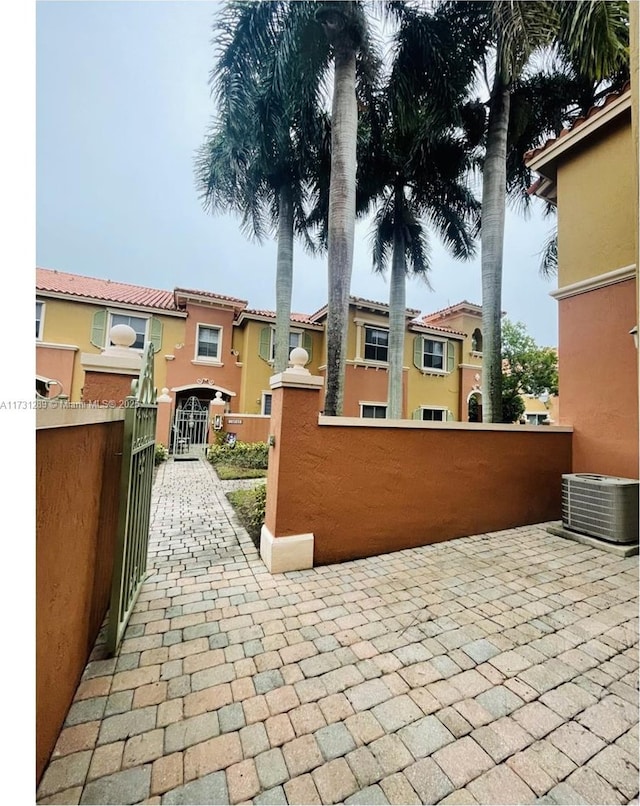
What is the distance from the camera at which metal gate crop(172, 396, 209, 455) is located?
520 inches

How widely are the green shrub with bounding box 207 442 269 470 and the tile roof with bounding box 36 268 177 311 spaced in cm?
653

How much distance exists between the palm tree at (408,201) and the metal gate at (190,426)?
7741mm

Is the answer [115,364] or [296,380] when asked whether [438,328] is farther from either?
[115,364]

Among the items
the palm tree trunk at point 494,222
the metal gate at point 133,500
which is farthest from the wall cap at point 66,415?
the palm tree trunk at point 494,222

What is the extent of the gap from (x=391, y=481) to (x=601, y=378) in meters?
4.04

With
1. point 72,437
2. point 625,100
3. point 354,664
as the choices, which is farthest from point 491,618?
point 625,100

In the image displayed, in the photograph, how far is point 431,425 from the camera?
4.42 m

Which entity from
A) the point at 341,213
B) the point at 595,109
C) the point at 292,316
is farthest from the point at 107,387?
the point at 292,316

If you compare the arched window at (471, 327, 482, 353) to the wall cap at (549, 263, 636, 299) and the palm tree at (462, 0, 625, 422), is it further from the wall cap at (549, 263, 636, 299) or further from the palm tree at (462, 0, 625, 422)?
the wall cap at (549, 263, 636, 299)

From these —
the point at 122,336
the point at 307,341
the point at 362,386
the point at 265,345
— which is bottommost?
the point at 122,336

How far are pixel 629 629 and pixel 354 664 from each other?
90.8 inches

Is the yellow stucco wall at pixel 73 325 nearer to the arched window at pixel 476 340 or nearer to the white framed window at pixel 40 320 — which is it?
the white framed window at pixel 40 320

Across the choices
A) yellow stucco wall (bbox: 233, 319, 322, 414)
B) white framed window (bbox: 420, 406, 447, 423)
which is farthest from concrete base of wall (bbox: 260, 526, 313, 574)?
white framed window (bbox: 420, 406, 447, 423)

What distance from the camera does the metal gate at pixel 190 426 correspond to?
43.3 feet
